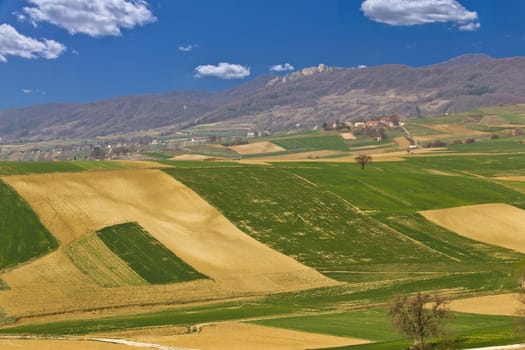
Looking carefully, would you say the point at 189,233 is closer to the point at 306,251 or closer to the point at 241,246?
the point at 241,246

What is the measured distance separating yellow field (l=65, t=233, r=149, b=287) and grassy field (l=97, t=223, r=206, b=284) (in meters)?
0.86

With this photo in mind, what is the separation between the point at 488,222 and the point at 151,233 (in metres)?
52.0

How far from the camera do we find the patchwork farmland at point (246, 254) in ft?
185

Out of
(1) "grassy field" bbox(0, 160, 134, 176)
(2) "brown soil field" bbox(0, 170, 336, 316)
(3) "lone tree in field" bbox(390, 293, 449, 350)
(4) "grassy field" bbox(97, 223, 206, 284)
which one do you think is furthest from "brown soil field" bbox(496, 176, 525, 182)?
(3) "lone tree in field" bbox(390, 293, 449, 350)

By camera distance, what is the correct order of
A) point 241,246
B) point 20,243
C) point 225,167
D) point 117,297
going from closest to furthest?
1. point 117,297
2. point 20,243
3. point 241,246
4. point 225,167

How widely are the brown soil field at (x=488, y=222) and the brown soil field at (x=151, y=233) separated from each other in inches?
1235

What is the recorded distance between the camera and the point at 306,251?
301ft

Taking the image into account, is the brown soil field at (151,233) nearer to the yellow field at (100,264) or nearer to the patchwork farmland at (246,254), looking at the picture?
the patchwork farmland at (246,254)

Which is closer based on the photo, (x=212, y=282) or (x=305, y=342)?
(x=305, y=342)

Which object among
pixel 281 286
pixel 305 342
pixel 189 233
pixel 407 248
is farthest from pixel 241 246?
pixel 305 342

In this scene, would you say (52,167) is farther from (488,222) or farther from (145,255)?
(488,222)

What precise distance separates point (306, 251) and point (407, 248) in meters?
13.8

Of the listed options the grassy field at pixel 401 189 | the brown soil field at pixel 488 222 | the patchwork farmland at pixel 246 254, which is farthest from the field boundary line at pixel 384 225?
the brown soil field at pixel 488 222

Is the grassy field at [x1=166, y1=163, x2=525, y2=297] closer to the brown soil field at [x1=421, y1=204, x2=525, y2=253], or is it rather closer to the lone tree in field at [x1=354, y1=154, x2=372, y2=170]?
the brown soil field at [x1=421, y1=204, x2=525, y2=253]
